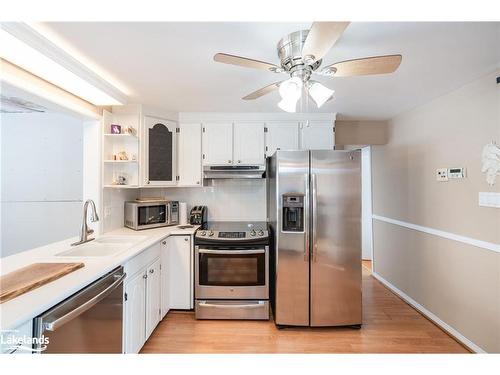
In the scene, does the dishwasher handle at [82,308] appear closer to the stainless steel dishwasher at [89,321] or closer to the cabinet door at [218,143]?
the stainless steel dishwasher at [89,321]

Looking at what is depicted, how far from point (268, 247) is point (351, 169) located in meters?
1.15

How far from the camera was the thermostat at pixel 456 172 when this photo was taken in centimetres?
205

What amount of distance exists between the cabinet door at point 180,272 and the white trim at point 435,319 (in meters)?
2.55

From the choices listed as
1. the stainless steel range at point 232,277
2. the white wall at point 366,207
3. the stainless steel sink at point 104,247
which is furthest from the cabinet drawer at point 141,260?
the white wall at point 366,207

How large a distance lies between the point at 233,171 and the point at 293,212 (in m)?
0.95

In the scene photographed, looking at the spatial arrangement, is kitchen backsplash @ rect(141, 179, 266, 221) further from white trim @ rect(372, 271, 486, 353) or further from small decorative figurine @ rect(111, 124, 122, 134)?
white trim @ rect(372, 271, 486, 353)

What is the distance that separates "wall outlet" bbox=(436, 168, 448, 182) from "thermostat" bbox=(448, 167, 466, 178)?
0.04m

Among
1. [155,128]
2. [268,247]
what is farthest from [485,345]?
[155,128]

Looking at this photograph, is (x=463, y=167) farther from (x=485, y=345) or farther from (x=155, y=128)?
(x=155, y=128)

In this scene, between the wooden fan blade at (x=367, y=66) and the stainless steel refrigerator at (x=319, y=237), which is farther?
the stainless steel refrigerator at (x=319, y=237)

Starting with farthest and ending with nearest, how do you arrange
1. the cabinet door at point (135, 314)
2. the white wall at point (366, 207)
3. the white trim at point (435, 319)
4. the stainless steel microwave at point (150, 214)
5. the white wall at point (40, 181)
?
the white wall at point (366, 207), the white wall at point (40, 181), the stainless steel microwave at point (150, 214), the white trim at point (435, 319), the cabinet door at point (135, 314)

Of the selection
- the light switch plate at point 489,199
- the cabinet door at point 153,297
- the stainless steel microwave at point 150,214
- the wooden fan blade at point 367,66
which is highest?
the wooden fan blade at point 367,66

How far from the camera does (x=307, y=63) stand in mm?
1263
